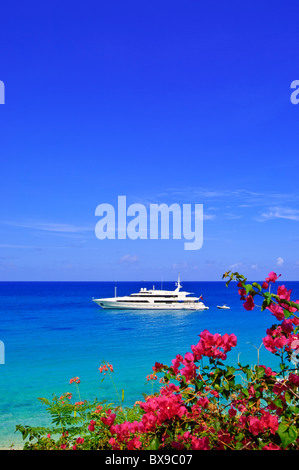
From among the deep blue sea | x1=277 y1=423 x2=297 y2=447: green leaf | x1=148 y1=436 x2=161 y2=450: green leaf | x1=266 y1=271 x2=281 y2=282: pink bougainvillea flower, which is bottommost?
the deep blue sea

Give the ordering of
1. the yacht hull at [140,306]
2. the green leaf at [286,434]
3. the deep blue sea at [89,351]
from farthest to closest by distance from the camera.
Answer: the yacht hull at [140,306] < the deep blue sea at [89,351] < the green leaf at [286,434]

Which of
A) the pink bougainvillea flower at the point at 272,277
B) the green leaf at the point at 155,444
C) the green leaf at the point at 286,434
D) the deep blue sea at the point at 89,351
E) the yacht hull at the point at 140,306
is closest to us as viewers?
the green leaf at the point at 286,434

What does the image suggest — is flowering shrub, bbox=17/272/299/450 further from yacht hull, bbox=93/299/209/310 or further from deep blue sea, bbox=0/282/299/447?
yacht hull, bbox=93/299/209/310

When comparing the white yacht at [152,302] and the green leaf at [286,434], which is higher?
the green leaf at [286,434]

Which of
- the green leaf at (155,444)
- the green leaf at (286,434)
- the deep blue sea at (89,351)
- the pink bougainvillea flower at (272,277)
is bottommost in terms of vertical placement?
the deep blue sea at (89,351)

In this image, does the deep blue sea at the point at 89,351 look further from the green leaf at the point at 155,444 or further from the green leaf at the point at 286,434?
the green leaf at the point at 155,444

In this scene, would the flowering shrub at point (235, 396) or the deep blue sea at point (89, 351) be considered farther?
the deep blue sea at point (89, 351)

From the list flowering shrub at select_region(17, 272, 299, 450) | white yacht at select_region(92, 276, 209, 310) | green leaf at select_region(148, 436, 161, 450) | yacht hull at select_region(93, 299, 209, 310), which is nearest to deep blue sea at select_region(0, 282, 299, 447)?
flowering shrub at select_region(17, 272, 299, 450)

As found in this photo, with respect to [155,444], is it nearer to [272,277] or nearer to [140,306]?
[272,277]

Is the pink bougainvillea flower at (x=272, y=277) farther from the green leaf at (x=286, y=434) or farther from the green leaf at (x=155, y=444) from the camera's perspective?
the green leaf at (x=155, y=444)

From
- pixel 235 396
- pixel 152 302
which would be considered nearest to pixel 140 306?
pixel 152 302

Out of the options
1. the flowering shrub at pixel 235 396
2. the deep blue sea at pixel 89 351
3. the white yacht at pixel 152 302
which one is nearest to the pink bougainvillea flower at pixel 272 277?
the flowering shrub at pixel 235 396

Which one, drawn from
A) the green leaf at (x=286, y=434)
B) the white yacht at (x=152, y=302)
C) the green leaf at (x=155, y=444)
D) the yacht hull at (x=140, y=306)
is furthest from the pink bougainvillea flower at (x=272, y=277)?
the yacht hull at (x=140, y=306)
